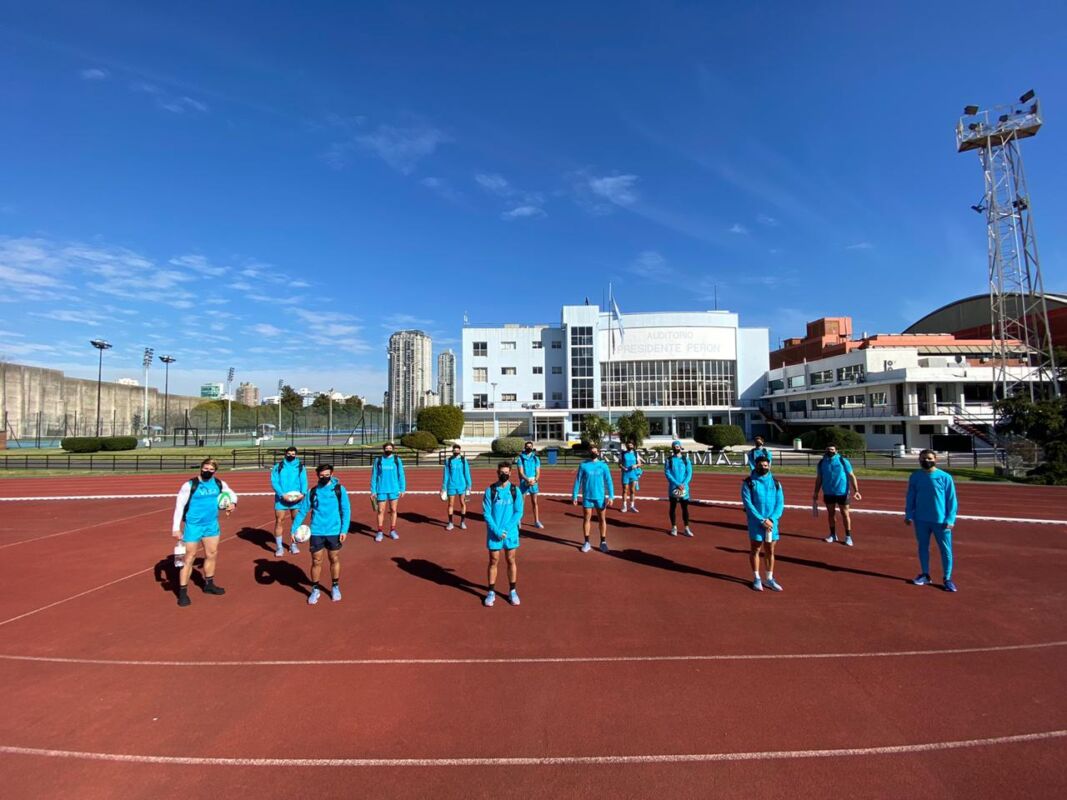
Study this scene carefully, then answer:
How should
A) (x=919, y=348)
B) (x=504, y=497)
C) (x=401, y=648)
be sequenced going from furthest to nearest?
1. (x=919, y=348)
2. (x=504, y=497)
3. (x=401, y=648)

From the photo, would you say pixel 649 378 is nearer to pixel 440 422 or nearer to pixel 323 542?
pixel 440 422

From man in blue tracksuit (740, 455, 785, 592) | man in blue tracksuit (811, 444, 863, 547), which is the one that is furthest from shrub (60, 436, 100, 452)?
man in blue tracksuit (811, 444, 863, 547)

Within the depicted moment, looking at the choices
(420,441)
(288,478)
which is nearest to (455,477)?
(288,478)

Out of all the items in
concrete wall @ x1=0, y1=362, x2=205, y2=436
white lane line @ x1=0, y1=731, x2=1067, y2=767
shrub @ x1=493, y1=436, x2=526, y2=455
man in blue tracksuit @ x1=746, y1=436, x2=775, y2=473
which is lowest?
white lane line @ x1=0, y1=731, x2=1067, y2=767

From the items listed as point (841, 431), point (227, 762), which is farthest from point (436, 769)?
point (841, 431)

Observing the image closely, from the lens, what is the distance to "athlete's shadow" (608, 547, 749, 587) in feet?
26.6

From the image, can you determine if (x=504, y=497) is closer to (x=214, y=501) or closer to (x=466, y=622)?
(x=466, y=622)

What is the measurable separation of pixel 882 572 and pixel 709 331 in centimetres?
5151

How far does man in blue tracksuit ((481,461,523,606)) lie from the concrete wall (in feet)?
219

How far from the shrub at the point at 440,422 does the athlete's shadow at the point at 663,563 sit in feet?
117

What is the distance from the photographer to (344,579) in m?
8.16

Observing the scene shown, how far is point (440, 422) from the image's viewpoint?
145ft

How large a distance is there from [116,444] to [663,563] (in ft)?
159

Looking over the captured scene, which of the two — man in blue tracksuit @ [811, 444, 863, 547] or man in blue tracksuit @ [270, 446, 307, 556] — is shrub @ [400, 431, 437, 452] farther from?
man in blue tracksuit @ [811, 444, 863, 547]
